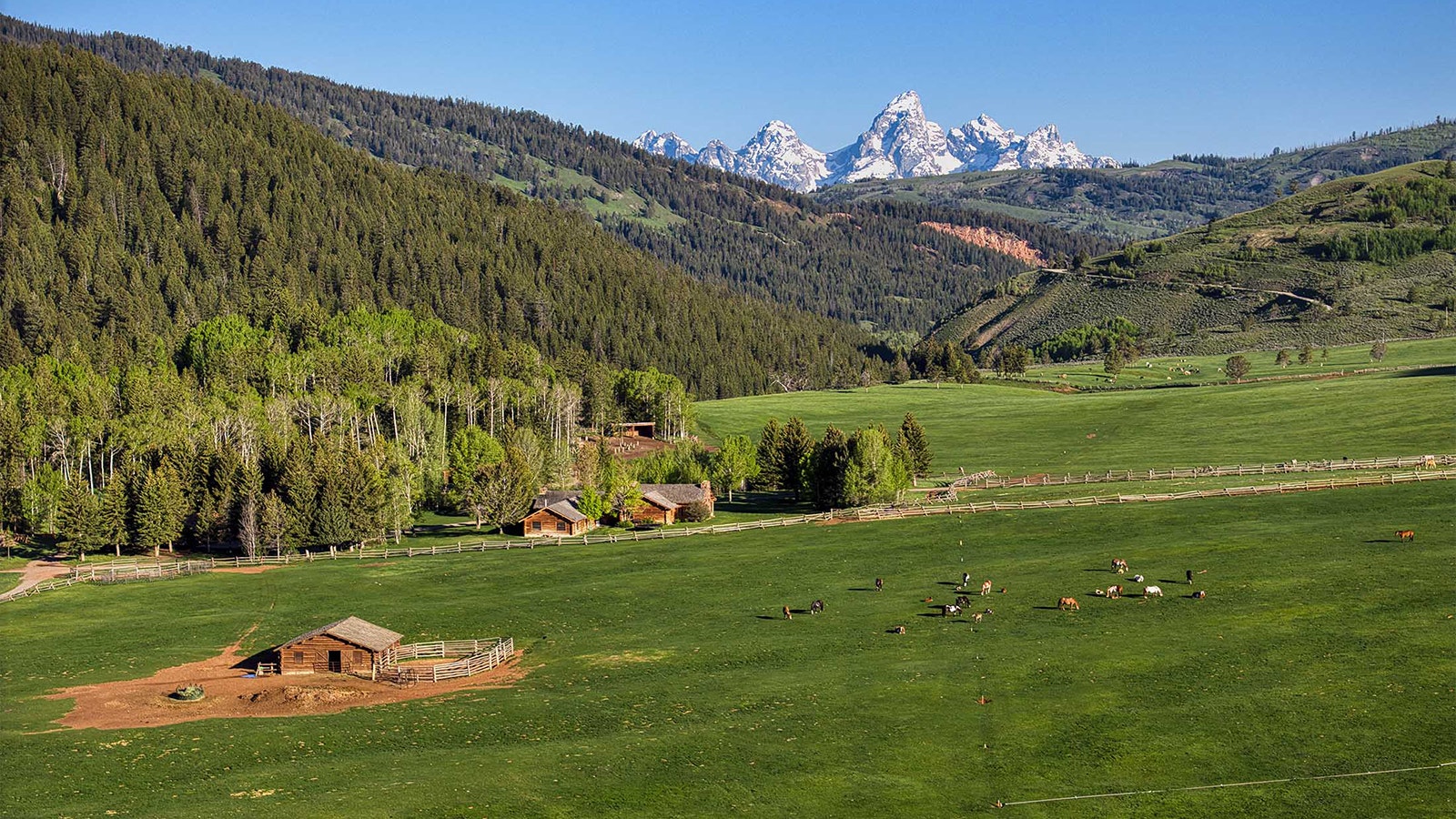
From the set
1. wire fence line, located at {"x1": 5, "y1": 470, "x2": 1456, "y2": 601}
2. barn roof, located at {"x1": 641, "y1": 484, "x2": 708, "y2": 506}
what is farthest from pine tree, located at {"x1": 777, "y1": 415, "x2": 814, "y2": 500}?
wire fence line, located at {"x1": 5, "y1": 470, "x2": 1456, "y2": 601}

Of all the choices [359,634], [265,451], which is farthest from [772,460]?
[359,634]

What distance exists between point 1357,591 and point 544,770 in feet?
164

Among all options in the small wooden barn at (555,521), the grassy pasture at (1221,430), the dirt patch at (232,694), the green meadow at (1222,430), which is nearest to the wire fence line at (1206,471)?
the grassy pasture at (1221,430)

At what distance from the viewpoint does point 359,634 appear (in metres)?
81.8

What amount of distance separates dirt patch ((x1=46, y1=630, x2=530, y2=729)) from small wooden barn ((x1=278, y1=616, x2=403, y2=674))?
0.81 meters

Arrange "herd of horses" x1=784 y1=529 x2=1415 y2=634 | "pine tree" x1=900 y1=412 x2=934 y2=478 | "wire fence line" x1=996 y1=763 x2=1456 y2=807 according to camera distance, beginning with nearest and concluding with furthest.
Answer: "wire fence line" x1=996 y1=763 x2=1456 y2=807, "herd of horses" x1=784 y1=529 x2=1415 y2=634, "pine tree" x1=900 y1=412 x2=934 y2=478

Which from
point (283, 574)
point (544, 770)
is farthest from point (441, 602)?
point (544, 770)

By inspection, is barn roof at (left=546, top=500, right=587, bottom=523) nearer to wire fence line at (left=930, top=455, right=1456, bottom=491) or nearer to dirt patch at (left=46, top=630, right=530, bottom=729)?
wire fence line at (left=930, top=455, right=1456, bottom=491)

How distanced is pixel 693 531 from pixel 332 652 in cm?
4722

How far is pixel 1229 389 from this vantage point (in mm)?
198750

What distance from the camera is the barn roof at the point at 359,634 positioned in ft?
264

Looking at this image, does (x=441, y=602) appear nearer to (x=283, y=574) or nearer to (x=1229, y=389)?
(x=283, y=574)

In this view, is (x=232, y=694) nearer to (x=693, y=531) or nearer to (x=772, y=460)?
(x=693, y=531)

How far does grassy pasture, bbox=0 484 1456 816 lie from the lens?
54219mm
